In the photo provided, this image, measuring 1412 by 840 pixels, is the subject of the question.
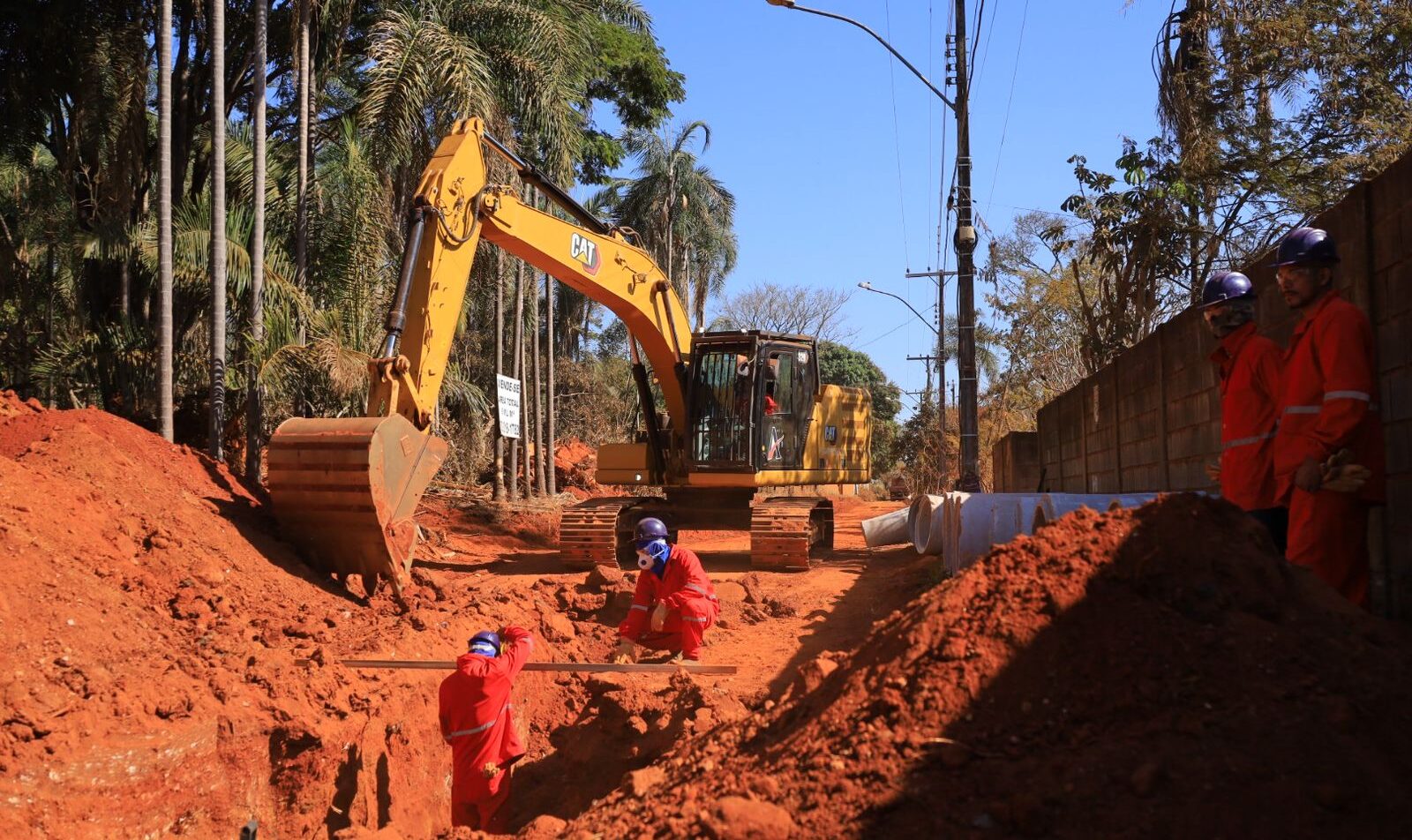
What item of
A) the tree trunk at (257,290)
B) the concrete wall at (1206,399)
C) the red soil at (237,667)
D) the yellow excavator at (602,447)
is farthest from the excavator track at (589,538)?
the concrete wall at (1206,399)

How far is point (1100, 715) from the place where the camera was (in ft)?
11.0

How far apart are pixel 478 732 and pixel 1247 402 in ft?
15.2

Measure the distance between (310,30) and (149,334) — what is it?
214 inches

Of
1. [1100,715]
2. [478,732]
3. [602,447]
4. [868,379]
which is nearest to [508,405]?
[602,447]

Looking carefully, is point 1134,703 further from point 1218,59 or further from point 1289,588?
point 1218,59

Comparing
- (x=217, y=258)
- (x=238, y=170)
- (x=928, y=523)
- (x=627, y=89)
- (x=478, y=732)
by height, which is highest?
(x=627, y=89)

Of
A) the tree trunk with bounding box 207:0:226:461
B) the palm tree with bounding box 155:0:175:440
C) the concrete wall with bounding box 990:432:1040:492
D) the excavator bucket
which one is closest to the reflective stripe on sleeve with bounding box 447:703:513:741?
the excavator bucket

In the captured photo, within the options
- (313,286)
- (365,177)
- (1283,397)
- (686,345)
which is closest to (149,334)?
(313,286)

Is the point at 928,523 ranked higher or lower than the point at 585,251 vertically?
lower

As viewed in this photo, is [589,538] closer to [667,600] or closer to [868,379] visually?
[667,600]

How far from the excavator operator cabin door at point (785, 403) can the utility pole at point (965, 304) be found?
2.15m

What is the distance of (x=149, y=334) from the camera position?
16641 millimetres

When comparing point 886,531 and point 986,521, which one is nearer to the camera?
point 986,521

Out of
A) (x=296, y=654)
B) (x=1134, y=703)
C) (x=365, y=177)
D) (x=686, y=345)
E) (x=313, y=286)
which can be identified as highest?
(x=365, y=177)
